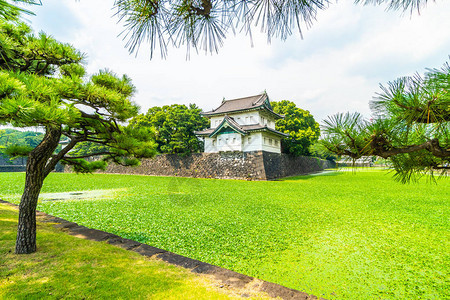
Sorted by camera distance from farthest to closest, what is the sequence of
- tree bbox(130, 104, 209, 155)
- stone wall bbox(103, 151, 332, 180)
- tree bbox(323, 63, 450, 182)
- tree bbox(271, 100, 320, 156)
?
tree bbox(271, 100, 320, 156) < tree bbox(130, 104, 209, 155) < stone wall bbox(103, 151, 332, 180) < tree bbox(323, 63, 450, 182)

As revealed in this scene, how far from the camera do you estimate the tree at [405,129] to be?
2.75ft

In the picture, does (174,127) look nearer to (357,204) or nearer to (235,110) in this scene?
(235,110)

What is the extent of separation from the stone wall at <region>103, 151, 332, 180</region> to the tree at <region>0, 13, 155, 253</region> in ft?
32.8

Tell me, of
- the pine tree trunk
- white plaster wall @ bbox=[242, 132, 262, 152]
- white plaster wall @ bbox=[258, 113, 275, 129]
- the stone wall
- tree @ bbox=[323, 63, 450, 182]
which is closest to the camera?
tree @ bbox=[323, 63, 450, 182]

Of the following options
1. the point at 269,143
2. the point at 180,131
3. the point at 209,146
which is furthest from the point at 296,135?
the point at 180,131

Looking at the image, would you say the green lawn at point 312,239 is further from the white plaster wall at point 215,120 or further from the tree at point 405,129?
the white plaster wall at point 215,120

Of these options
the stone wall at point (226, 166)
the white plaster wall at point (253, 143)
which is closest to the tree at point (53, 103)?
the stone wall at point (226, 166)

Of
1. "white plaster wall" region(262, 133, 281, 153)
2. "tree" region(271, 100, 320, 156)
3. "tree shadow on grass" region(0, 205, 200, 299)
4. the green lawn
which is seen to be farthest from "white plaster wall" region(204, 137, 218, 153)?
"tree shadow on grass" region(0, 205, 200, 299)

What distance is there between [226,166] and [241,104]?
15.9ft

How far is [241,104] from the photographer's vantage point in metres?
14.6

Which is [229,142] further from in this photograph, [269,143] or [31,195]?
[31,195]

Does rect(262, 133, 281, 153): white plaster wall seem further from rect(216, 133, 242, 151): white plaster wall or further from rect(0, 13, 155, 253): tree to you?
rect(0, 13, 155, 253): tree

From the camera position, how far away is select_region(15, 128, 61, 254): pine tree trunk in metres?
1.85

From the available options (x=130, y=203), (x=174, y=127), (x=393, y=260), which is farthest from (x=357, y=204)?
(x=174, y=127)
